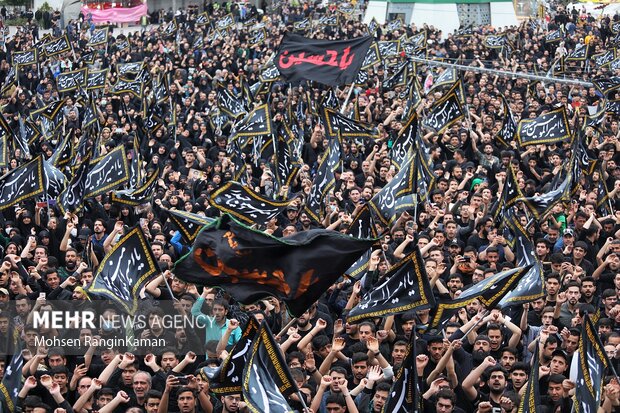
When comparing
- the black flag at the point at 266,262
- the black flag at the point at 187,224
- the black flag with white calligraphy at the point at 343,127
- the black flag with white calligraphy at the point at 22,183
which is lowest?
the black flag with white calligraphy at the point at 343,127

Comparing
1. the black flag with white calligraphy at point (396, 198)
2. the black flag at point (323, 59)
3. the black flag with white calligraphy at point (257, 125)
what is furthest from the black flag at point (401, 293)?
the black flag at point (323, 59)

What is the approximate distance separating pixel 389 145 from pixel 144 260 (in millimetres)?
9264

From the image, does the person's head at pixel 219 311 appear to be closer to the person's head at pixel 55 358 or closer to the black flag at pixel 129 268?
the black flag at pixel 129 268

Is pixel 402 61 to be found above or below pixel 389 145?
below

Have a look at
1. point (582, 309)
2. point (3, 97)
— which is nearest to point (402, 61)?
point (3, 97)

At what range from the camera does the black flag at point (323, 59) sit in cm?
2200

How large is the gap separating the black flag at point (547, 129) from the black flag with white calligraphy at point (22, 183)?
734cm

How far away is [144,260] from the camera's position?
10727 millimetres

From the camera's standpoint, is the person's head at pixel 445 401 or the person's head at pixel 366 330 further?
the person's head at pixel 366 330

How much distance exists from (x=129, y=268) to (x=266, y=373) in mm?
2870

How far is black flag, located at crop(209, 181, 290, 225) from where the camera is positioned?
1335 cm

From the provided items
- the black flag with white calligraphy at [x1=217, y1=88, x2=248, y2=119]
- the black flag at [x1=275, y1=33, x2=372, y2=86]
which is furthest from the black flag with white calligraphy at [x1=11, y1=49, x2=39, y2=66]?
the black flag at [x1=275, y1=33, x2=372, y2=86]

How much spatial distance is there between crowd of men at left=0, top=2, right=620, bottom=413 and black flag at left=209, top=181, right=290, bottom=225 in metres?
0.30

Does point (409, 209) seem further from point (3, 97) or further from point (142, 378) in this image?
point (3, 97)
